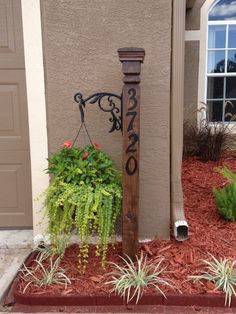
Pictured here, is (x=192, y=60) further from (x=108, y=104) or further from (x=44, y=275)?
(x=44, y=275)

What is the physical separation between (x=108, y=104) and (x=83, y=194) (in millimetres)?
874

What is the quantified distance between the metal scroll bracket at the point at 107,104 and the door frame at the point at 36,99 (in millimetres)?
335

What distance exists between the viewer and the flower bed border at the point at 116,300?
2771 mm

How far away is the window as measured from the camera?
709 centimetres

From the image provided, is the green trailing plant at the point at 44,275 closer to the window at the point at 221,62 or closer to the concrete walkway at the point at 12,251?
the concrete walkway at the point at 12,251

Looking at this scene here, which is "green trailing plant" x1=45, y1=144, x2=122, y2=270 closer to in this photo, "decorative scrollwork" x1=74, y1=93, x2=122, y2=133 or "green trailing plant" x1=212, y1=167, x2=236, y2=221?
"decorative scrollwork" x1=74, y1=93, x2=122, y2=133

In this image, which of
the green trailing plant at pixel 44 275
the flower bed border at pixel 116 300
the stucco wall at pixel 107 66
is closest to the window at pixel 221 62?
the stucco wall at pixel 107 66

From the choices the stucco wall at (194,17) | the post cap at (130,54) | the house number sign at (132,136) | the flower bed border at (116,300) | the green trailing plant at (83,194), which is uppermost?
the stucco wall at (194,17)

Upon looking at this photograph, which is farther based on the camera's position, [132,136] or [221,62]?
[221,62]

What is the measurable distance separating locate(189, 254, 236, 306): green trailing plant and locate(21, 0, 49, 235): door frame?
1520 millimetres

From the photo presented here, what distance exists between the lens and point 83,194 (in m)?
2.93

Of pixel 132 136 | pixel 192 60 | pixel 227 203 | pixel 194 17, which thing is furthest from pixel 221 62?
pixel 132 136

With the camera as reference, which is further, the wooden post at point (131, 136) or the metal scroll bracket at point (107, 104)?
the metal scroll bracket at point (107, 104)

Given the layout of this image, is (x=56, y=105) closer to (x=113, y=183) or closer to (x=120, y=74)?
(x=120, y=74)
